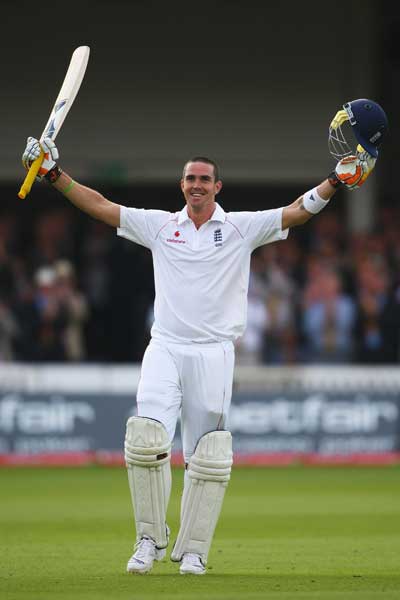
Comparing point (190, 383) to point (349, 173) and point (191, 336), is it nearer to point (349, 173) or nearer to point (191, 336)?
point (191, 336)

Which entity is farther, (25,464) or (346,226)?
(346,226)

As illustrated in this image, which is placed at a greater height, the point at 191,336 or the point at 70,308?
the point at 70,308

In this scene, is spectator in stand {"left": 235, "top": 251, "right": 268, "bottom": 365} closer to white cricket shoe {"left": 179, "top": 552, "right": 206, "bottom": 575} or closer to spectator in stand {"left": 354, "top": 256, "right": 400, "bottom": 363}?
spectator in stand {"left": 354, "top": 256, "right": 400, "bottom": 363}

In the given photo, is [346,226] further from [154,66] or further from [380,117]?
[380,117]

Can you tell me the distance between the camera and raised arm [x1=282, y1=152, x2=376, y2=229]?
6.35m

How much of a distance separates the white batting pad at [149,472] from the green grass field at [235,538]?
0.71ft

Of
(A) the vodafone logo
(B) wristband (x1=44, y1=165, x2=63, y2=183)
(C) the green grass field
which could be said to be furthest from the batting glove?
(C) the green grass field

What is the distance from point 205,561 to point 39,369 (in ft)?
23.8

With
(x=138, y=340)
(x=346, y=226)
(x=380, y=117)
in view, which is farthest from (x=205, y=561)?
(x=346, y=226)

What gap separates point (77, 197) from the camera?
6.50 m

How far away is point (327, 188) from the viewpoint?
250 inches

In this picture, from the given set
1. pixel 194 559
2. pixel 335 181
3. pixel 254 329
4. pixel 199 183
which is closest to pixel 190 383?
pixel 194 559

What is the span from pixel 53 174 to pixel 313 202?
1219mm

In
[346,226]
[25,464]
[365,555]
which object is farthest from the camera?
[346,226]
